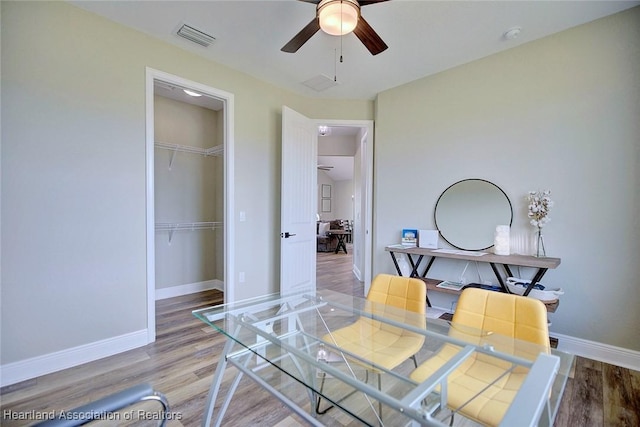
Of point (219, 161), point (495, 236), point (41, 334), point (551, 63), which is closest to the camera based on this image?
point (41, 334)

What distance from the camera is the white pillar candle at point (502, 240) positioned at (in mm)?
2672

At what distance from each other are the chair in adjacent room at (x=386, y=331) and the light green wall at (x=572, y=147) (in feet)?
5.16

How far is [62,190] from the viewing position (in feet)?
7.27

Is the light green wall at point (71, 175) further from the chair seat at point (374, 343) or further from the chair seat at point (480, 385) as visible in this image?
the chair seat at point (480, 385)

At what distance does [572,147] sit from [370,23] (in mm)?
1986

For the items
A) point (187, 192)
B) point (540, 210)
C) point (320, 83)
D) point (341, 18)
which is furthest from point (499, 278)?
point (187, 192)

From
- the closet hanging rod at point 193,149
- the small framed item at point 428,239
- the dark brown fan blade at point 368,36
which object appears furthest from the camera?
the closet hanging rod at point 193,149

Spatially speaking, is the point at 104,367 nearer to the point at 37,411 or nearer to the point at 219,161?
the point at 37,411

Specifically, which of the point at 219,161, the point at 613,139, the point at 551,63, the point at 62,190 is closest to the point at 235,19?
the point at 62,190

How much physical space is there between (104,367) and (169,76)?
2529 mm

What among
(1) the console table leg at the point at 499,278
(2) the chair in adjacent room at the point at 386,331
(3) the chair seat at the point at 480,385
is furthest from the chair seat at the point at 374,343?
(1) the console table leg at the point at 499,278

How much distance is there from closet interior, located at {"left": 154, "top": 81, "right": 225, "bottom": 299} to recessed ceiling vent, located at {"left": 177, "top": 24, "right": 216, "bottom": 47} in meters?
1.10

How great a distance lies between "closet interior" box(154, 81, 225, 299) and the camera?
3934 millimetres

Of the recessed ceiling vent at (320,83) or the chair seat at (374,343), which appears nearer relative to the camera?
the chair seat at (374,343)
